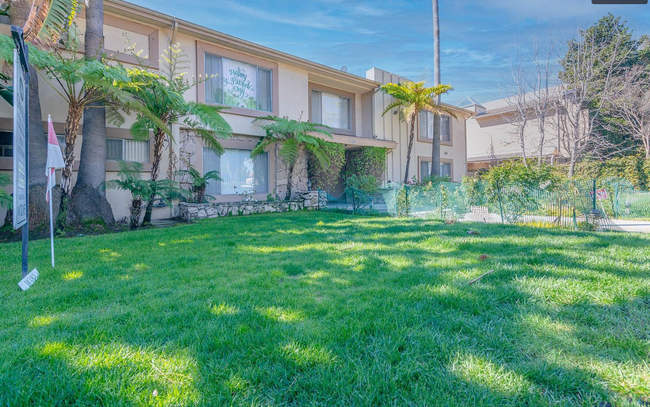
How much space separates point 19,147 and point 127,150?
21.2 feet

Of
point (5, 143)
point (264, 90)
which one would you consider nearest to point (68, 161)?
point (5, 143)

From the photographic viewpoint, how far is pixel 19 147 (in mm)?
3666

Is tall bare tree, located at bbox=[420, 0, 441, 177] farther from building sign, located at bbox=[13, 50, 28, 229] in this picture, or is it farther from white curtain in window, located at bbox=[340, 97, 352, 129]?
building sign, located at bbox=[13, 50, 28, 229]

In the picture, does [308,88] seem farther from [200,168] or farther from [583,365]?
[583,365]

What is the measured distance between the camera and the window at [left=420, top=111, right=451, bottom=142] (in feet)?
63.1

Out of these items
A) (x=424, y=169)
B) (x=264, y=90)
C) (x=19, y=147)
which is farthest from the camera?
(x=424, y=169)

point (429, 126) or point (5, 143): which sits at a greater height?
point (429, 126)

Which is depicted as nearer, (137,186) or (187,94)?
(137,186)

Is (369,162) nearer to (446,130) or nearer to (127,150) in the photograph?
(446,130)

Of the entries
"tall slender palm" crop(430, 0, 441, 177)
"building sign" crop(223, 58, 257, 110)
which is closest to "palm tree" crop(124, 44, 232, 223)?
"building sign" crop(223, 58, 257, 110)

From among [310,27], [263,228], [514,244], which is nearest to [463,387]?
[514,244]

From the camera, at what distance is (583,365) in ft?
6.66

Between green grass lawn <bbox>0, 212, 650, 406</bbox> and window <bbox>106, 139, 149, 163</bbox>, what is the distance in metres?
5.13

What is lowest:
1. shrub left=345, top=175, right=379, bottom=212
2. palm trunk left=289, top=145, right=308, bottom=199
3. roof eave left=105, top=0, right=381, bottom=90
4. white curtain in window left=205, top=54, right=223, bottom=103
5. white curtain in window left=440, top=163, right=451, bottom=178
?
shrub left=345, top=175, right=379, bottom=212
